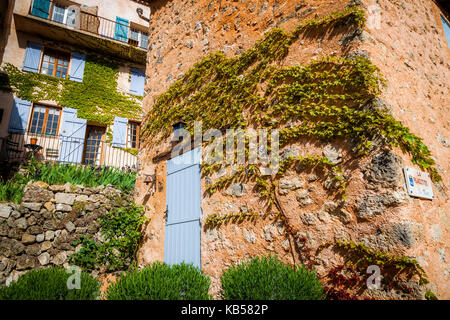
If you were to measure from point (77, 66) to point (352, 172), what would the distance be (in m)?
11.2

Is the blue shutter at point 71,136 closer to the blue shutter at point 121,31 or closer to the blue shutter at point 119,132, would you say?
the blue shutter at point 119,132

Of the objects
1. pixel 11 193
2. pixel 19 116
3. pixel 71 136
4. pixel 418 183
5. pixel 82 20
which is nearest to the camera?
pixel 418 183

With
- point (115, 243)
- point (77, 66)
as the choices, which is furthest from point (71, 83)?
point (115, 243)

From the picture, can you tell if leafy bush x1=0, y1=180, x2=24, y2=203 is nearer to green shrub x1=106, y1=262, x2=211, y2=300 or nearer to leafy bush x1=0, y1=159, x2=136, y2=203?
leafy bush x1=0, y1=159, x2=136, y2=203

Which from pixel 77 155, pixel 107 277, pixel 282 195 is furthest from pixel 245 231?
pixel 77 155

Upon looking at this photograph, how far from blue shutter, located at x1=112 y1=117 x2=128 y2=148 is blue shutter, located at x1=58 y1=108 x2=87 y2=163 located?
3.52ft

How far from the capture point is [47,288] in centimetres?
224

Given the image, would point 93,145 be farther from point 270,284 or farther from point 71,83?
point 270,284

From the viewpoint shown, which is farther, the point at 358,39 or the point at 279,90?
the point at 279,90

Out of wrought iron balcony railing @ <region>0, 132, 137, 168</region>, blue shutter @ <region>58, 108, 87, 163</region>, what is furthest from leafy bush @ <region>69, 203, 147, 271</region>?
blue shutter @ <region>58, 108, 87, 163</region>

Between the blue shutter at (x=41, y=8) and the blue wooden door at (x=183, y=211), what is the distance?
10.0 meters
